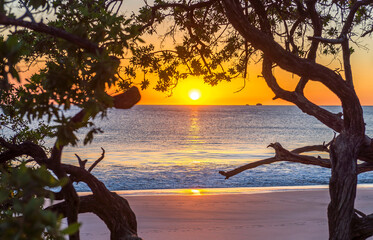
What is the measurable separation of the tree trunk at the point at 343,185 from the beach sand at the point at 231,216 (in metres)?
4.26

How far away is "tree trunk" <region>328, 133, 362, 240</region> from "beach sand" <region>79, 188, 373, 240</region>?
14.0ft

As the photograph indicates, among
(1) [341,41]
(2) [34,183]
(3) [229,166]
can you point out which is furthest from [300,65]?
(3) [229,166]

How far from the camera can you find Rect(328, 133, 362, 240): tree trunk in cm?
566

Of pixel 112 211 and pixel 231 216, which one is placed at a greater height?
pixel 112 211

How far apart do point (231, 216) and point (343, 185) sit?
6.34m

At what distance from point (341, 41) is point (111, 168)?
71.0ft

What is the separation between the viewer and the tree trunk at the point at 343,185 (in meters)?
5.66

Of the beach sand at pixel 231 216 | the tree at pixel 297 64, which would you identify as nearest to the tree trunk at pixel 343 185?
the tree at pixel 297 64

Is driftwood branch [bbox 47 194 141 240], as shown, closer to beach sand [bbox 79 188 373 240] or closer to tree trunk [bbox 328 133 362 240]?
tree trunk [bbox 328 133 362 240]

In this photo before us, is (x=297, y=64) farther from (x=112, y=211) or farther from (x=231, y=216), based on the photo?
(x=231, y=216)

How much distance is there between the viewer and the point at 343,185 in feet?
18.7

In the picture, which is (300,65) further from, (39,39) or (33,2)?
(33,2)

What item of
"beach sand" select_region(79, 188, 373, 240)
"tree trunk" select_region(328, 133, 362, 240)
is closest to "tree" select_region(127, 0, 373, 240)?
"tree trunk" select_region(328, 133, 362, 240)

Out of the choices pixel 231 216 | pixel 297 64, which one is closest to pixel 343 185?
pixel 297 64
